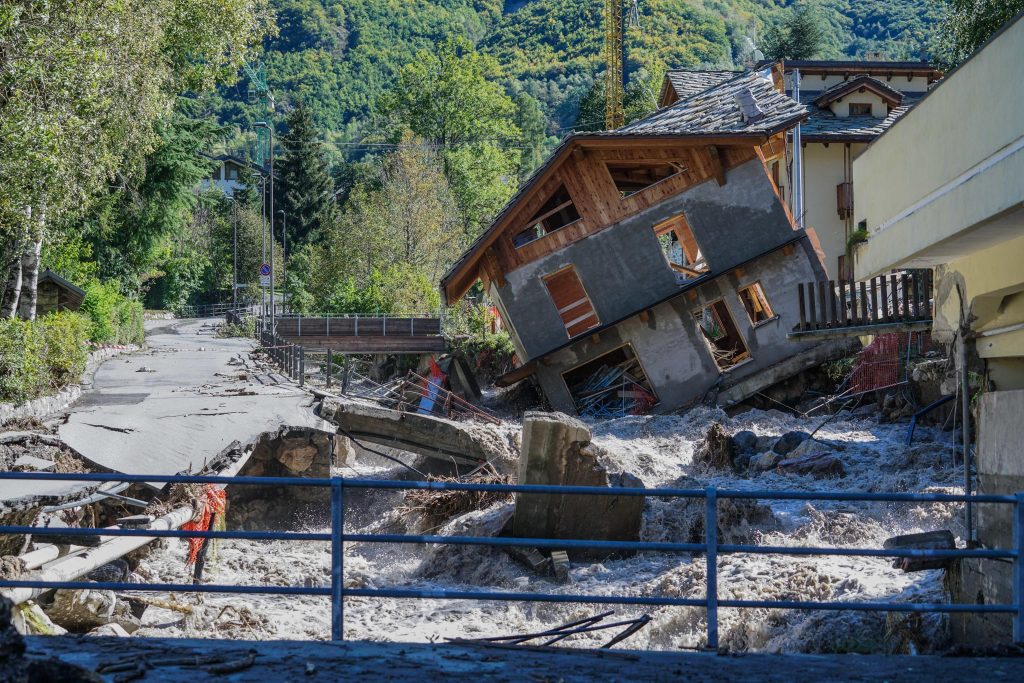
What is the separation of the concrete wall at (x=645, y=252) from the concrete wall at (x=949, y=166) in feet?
54.1

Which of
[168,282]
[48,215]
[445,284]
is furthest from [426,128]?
[48,215]

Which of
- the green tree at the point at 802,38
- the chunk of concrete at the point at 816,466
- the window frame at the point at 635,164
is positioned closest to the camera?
the chunk of concrete at the point at 816,466

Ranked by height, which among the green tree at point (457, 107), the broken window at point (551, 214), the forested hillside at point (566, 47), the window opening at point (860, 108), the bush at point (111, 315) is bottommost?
the bush at point (111, 315)

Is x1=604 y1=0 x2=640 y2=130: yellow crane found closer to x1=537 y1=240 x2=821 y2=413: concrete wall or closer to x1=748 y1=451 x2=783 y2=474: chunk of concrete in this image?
x1=537 y1=240 x2=821 y2=413: concrete wall

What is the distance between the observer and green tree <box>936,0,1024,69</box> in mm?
24672

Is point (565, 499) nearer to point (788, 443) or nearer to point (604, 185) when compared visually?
point (788, 443)

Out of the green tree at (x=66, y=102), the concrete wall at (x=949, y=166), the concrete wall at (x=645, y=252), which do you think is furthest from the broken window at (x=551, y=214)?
the concrete wall at (x=949, y=166)

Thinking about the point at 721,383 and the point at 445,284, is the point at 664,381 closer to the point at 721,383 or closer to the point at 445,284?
the point at 721,383

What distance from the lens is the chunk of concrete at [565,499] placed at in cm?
1470

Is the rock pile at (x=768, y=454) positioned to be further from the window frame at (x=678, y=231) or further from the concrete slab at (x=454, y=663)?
the concrete slab at (x=454, y=663)

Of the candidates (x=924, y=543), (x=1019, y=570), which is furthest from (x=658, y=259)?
(x=1019, y=570)

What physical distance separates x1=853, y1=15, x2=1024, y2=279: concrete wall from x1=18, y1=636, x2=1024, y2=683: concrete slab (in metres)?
3.79

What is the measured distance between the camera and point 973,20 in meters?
25.6

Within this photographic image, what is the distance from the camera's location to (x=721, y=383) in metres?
29.3
